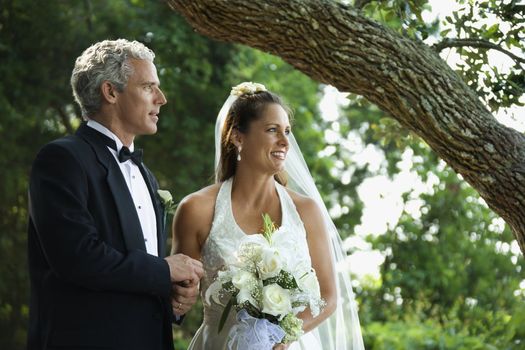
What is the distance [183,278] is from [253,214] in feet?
3.59

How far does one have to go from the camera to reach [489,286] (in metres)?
11.7

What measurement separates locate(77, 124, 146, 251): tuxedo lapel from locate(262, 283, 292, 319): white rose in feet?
1.66

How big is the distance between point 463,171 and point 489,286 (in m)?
7.21

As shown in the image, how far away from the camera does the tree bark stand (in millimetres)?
4727

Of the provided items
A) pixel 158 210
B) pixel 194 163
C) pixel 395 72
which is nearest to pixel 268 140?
pixel 395 72

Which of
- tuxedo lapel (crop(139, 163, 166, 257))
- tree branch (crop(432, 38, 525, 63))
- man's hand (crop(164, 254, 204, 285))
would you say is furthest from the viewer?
tree branch (crop(432, 38, 525, 63))

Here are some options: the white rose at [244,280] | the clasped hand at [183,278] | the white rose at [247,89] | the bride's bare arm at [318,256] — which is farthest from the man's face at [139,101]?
the bride's bare arm at [318,256]

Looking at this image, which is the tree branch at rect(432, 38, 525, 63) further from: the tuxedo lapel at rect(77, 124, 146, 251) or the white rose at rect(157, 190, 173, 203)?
the tuxedo lapel at rect(77, 124, 146, 251)

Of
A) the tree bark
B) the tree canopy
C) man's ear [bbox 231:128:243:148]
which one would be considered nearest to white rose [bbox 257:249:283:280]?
man's ear [bbox 231:128:243:148]

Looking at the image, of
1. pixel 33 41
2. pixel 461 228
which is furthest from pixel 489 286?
pixel 33 41

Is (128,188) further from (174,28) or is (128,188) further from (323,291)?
(174,28)

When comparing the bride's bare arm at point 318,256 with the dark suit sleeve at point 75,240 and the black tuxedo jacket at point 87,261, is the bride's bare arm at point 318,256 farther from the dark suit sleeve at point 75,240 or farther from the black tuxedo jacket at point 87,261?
the dark suit sleeve at point 75,240

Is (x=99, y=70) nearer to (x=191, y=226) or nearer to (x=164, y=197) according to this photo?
(x=164, y=197)

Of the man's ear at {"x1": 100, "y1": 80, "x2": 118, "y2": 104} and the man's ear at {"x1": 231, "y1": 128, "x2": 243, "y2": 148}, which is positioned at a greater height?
the man's ear at {"x1": 231, "y1": 128, "x2": 243, "y2": 148}
